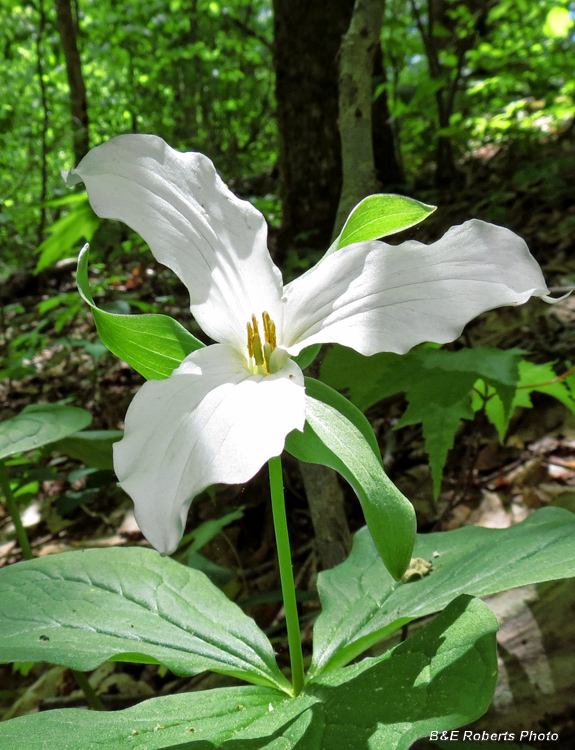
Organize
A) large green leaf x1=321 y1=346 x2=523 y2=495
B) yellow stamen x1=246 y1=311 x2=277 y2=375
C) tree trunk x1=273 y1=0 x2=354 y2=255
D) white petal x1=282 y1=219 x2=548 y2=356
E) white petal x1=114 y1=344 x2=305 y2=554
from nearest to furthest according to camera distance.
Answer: white petal x1=114 y1=344 x2=305 y2=554 < white petal x1=282 y1=219 x2=548 y2=356 < yellow stamen x1=246 y1=311 x2=277 y2=375 < large green leaf x1=321 y1=346 x2=523 y2=495 < tree trunk x1=273 y1=0 x2=354 y2=255

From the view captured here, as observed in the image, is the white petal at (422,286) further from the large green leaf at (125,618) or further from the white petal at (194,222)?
the large green leaf at (125,618)

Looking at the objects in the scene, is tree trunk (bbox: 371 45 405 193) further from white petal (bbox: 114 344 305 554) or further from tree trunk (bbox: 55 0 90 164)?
white petal (bbox: 114 344 305 554)

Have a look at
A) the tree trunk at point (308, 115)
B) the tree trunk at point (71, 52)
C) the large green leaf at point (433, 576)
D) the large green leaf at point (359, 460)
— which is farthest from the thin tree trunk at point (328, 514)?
the tree trunk at point (71, 52)

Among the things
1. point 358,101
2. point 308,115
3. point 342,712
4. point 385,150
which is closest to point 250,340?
point 342,712

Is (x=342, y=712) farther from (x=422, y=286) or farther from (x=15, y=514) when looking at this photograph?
(x=15, y=514)

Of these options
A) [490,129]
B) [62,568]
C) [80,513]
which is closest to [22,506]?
[80,513]

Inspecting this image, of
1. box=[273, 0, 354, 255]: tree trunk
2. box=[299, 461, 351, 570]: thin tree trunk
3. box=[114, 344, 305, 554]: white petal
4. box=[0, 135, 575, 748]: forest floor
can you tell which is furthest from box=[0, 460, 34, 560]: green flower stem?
box=[273, 0, 354, 255]: tree trunk

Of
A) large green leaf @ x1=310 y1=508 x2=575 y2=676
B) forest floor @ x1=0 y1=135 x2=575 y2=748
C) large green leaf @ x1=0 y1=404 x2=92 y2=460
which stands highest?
large green leaf @ x1=0 y1=404 x2=92 y2=460
